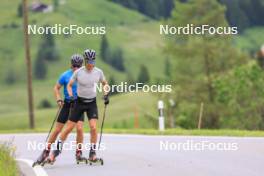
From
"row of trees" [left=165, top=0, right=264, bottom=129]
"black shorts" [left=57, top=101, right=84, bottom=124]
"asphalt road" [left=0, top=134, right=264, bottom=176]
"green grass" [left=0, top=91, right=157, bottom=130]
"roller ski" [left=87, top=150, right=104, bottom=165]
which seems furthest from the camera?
"green grass" [left=0, top=91, right=157, bottom=130]

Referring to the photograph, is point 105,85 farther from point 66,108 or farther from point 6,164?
point 6,164

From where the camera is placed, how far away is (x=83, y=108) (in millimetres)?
13211

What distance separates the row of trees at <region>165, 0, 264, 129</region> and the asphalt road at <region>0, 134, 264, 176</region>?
49.0 meters

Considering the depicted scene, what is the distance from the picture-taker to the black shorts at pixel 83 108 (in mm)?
13211

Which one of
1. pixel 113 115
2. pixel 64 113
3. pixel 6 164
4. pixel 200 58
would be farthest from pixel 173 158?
pixel 113 115

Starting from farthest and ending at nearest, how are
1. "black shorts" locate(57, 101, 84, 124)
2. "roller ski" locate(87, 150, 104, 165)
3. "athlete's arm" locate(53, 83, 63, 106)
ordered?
1. "black shorts" locate(57, 101, 84, 124)
2. "athlete's arm" locate(53, 83, 63, 106)
3. "roller ski" locate(87, 150, 104, 165)

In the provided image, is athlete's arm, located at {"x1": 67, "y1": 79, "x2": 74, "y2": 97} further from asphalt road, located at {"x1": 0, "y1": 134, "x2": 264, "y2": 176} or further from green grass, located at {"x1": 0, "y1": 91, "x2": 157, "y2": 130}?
green grass, located at {"x1": 0, "y1": 91, "x2": 157, "y2": 130}

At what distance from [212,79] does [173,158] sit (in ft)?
179

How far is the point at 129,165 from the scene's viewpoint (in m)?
12.8

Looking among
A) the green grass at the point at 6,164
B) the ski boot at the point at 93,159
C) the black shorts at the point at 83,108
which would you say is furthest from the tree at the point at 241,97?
the green grass at the point at 6,164

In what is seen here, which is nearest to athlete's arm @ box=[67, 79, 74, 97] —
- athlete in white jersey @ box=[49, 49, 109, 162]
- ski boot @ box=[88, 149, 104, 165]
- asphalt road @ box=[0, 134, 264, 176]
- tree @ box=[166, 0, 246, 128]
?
athlete in white jersey @ box=[49, 49, 109, 162]

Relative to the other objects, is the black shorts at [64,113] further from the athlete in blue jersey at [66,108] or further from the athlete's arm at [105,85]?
the athlete's arm at [105,85]

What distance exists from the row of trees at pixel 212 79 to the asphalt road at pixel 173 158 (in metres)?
49.0

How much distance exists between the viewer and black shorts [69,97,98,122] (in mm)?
13211
